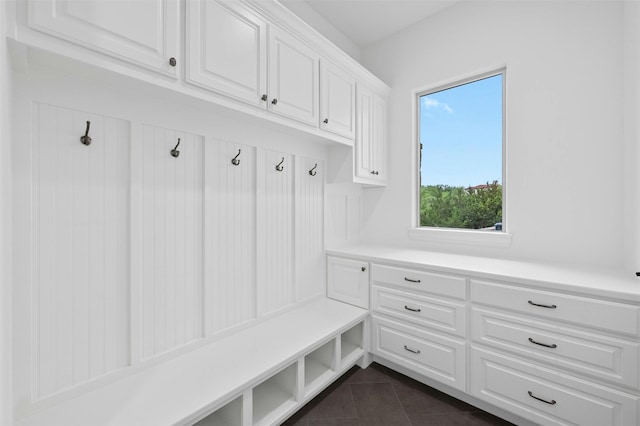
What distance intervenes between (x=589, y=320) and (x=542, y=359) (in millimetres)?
312

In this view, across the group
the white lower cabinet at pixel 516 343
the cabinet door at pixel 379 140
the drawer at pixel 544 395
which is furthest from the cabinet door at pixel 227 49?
the drawer at pixel 544 395

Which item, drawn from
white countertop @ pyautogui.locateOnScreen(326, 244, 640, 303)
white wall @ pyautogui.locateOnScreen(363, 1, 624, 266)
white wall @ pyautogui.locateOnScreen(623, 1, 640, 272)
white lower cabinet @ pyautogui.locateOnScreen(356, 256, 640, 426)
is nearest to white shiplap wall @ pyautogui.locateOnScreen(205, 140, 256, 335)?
white countertop @ pyautogui.locateOnScreen(326, 244, 640, 303)

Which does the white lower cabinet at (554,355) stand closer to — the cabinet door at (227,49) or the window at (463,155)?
the window at (463,155)

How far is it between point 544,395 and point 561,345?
0.97ft

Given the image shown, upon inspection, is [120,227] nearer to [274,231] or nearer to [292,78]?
[274,231]

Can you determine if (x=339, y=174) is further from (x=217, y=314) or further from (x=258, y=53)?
(x=217, y=314)

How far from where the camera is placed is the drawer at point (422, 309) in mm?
1780

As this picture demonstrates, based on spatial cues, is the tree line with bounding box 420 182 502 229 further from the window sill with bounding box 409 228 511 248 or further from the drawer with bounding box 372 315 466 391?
the drawer with bounding box 372 315 466 391

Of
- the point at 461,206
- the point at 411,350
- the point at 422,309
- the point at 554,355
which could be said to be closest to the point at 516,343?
the point at 554,355

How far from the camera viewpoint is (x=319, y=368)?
1.94 metres

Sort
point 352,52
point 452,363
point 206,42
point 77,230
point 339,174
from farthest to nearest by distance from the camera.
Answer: point 352,52
point 339,174
point 452,363
point 206,42
point 77,230

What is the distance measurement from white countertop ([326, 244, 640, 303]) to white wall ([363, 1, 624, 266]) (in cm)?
21

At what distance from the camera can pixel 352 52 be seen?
2.90 meters

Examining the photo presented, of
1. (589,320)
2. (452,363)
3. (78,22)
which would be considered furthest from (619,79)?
(78,22)
